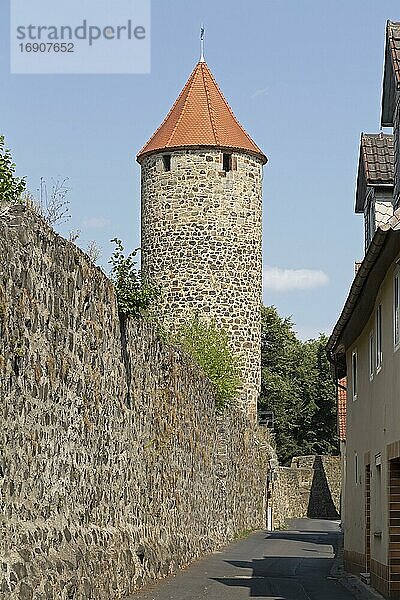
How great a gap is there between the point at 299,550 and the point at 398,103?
53.2 ft

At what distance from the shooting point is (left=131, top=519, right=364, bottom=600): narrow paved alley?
17.0 m

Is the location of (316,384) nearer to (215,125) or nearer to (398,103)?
(215,125)

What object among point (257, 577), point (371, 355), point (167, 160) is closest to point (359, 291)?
point (371, 355)

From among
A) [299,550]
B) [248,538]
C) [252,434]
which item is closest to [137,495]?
[299,550]

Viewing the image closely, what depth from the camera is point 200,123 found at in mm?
50219

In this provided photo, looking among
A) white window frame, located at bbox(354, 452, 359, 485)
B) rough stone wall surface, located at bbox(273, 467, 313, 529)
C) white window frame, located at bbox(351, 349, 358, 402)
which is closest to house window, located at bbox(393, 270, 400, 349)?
white window frame, located at bbox(351, 349, 358, 402)

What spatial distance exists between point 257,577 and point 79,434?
7496 mm

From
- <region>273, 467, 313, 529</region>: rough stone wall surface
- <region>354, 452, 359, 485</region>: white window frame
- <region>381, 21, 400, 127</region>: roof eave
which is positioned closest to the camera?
<region>381, 21, 400, 127</region>: roof eave

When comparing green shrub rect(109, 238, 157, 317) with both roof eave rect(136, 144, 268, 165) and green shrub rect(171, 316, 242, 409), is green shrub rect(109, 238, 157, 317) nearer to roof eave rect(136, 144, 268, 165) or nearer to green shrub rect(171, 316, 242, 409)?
green shrub rect(171, 316, 242, 409)

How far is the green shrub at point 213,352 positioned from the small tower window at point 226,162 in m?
6.16

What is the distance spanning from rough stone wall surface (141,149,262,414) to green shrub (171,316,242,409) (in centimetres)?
87

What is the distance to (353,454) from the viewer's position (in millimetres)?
24453

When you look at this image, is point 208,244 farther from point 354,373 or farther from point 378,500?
point 378,500

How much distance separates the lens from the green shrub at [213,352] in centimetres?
3434
